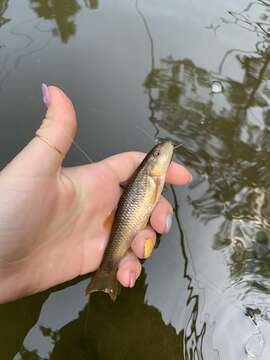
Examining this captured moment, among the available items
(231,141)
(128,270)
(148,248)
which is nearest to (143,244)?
(148,248)

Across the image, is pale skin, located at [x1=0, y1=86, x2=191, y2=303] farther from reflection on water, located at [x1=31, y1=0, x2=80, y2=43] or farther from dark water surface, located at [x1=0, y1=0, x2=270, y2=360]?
reflection on water, located at [x1=31, y1=0, x2=80, y2=43]


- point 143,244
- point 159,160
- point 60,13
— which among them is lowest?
point 143,244

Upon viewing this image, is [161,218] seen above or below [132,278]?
above

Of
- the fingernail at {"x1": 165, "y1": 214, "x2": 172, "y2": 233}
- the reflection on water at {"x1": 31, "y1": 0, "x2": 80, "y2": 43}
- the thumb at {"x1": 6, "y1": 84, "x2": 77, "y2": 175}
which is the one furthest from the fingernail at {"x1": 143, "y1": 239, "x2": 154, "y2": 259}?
the reflection on water at {"x1": 31, "y1": 0, "x2": 80, "y2": 43}

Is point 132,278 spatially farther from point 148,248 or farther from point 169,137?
point 169,137

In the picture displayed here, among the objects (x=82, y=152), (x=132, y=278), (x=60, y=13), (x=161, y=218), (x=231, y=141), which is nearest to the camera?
(x=132, y=278)

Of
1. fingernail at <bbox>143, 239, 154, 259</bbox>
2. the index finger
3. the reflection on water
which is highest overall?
the reflection on water

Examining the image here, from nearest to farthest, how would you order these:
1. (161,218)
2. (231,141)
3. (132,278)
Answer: (132,278), (161,218), (231,141)

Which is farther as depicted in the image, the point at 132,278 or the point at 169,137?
the point at 169,137

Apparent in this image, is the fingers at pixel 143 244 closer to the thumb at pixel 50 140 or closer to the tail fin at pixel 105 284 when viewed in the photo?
the tail fin at pixel 105 284
